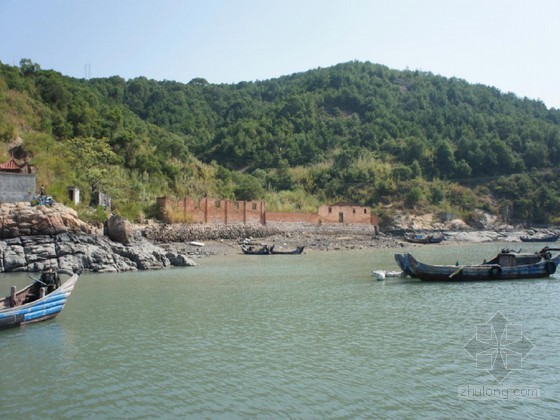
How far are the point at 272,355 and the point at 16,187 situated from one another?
23578mm

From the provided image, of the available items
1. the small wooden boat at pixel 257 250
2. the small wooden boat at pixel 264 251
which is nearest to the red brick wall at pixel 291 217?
the small wooden boat at pixel 264 251

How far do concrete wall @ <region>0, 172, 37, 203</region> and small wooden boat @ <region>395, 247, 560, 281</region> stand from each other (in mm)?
20983

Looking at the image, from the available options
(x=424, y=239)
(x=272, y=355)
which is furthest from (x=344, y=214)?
(x=272, y=355)

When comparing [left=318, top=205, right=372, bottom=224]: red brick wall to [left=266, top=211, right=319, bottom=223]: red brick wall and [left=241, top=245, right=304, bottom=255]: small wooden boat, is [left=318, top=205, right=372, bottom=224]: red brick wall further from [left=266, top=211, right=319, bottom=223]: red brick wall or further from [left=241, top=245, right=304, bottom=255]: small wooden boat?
[left=241, top=245, right=304, bottom=255]: small wooden boat

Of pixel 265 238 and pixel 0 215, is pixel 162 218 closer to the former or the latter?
pixel 265 238

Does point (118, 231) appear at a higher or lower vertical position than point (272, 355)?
higher

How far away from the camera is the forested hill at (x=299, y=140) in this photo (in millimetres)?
44781

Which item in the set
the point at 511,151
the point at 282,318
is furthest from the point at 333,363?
the point at 511,151

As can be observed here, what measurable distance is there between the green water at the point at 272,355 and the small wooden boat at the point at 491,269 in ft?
7.60

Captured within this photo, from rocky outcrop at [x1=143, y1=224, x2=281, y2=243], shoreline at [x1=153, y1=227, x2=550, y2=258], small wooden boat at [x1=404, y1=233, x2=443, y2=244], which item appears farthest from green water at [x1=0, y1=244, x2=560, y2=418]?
small wooden boat at [x1=404, y1=233, x2=443, y2=244]

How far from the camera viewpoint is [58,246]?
84.0ft

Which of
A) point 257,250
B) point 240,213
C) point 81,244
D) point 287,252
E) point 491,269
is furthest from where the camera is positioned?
point 240,213

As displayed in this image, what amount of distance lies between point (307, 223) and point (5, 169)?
31689 mm

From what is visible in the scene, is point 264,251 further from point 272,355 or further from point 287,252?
point 272,355
